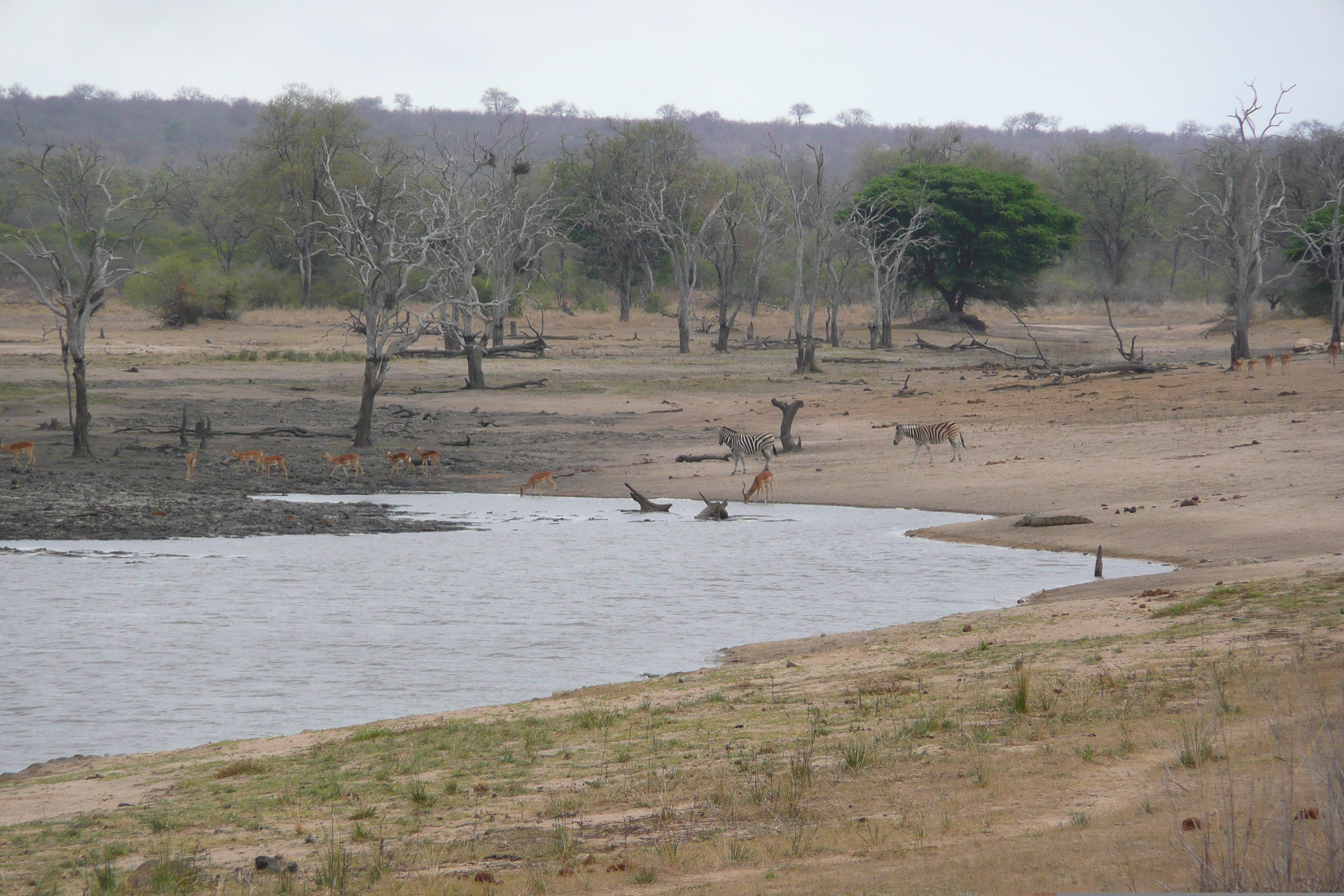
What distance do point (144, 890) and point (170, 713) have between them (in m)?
4.64

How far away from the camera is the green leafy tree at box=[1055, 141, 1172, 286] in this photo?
84.4 meters

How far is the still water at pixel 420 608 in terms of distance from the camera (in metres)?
10.1

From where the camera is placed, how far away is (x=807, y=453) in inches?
1037

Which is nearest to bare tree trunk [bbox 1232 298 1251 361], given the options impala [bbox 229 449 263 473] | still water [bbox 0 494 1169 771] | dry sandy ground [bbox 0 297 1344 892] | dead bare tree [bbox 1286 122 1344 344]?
dry sandy ground [bbox 0 297 1344 892]

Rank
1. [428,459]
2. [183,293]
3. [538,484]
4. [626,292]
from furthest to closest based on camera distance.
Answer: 1. [626,292]
2. [183,293]
3. [428,459]
4. [538,484]

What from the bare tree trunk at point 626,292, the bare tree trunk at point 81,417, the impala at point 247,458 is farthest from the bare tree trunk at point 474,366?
the bare tree trunk at point 626,292

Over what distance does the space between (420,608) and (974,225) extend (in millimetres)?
53440

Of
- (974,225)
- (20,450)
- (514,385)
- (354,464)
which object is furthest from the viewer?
(974,225)

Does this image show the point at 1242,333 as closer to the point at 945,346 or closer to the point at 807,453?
the point at 807,453

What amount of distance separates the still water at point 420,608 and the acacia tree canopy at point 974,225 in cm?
4399

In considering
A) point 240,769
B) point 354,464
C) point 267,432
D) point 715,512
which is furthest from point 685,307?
point 240,769

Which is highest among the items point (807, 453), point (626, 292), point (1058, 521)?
point (626, 292)

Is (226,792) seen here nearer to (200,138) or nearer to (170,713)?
(170,713)

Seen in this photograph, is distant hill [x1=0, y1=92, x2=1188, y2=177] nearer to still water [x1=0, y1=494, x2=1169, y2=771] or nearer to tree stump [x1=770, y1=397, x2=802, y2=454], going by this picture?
tree stump [x1=770, y1=397, x2=802, y2=454]
